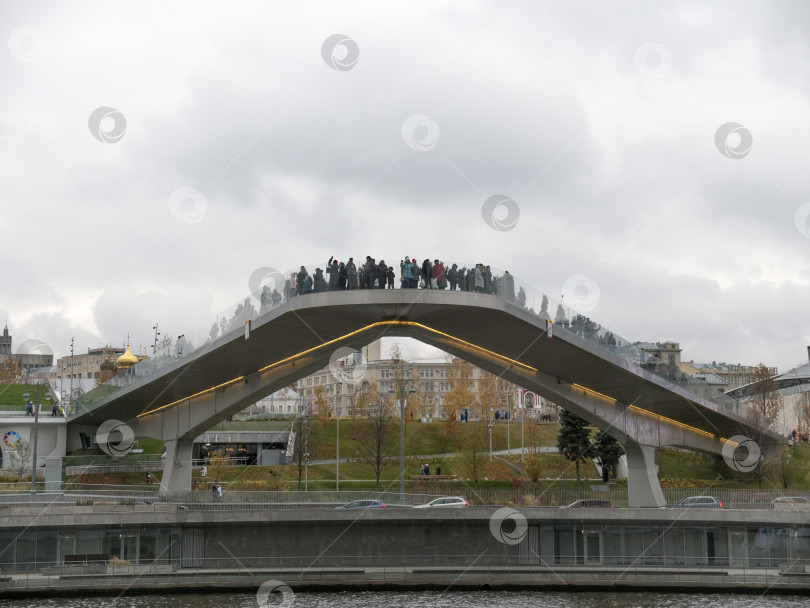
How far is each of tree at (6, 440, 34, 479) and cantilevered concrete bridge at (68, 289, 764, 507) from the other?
250 centimetres

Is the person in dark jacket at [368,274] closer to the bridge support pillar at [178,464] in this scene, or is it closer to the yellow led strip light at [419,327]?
the yellow led strip light at [419,327]

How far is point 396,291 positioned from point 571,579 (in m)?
12.8

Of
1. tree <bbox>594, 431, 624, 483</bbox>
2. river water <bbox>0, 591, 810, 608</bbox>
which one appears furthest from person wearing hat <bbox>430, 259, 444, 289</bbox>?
tree <bbox>594, 431, 624, 483</bbox>

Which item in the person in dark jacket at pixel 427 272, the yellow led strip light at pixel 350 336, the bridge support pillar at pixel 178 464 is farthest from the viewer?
the bridge support pillar at pixel 178 464

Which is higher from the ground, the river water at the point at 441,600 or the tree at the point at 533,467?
the tree at the point at 533,467

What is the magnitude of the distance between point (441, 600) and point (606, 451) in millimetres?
33214

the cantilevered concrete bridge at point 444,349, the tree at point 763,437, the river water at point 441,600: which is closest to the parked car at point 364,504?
the river water at point 441,600

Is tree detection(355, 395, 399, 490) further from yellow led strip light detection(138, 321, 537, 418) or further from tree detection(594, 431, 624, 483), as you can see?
yellow led strip light detection(138, 321, 537, 418)

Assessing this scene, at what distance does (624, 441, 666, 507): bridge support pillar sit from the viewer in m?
45.3

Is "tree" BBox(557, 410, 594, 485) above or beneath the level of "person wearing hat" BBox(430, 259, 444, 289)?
beneath

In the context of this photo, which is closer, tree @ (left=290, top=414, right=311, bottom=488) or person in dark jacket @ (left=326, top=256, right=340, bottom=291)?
person in dark jacket @ (left=326, top=256, right=340, bottom=291)

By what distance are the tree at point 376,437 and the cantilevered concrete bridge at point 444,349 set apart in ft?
60.7

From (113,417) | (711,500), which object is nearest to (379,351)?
(113,417)

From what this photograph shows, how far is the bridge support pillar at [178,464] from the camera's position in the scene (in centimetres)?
4838
